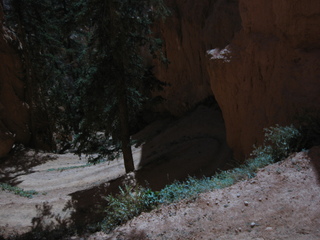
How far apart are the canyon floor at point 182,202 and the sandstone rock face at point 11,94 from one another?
1722mm

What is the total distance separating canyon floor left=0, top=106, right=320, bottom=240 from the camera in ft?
14.6

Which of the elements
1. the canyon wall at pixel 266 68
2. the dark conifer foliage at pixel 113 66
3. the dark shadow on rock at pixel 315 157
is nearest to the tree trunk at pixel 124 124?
the dark conifer foliage at pixel 113 66

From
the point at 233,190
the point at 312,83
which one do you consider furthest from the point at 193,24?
the point at 233,190

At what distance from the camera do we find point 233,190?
5367 mm

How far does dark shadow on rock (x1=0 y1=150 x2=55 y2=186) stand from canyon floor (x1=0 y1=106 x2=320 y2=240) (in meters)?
0.05

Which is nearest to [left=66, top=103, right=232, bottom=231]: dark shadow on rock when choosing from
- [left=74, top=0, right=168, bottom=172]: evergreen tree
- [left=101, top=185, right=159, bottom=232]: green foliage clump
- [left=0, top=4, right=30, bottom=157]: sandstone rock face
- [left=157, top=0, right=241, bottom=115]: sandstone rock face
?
[left=74, top=0, right=168, bottom=172]: evergreen tree

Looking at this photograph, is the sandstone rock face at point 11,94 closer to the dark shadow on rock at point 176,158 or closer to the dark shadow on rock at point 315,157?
the dark shadow on rock at point 176,158

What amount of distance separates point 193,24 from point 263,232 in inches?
606

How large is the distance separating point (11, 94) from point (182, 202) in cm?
1789

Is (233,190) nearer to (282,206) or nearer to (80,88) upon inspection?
(282,206)

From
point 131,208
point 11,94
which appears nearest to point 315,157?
point 131,208

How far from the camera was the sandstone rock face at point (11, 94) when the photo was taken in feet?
65.6

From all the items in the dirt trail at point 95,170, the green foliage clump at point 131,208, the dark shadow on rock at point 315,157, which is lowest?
the dirt trail at point 95,170

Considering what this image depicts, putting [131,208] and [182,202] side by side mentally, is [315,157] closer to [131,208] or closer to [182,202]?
[182,202]
